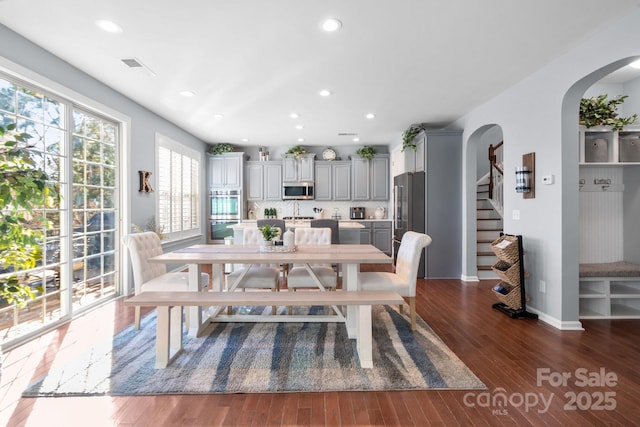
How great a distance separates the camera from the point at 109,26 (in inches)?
99.7

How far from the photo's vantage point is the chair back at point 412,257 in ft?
9.95

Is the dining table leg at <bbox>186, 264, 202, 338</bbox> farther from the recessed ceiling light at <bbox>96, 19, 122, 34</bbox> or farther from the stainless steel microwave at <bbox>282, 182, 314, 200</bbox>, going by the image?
the stainless steel microwave at <bbox>282, 182, 314, 200</bbox>

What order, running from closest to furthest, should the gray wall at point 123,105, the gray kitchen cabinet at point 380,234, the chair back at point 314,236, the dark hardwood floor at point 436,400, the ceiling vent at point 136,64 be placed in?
1. the dark hardwood floor at point 436,400
2. the gray wall at point 123,105
3. the ceiling vent at point 136,64
4. the chair back at point 314,236
5. the gray kitchen cabinet at point 380,234

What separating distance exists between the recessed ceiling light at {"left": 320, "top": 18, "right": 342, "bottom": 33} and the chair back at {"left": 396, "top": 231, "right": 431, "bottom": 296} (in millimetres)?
1954

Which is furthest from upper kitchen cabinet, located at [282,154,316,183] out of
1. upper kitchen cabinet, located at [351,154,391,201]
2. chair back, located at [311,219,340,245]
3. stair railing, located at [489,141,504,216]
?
stair railing, located at [489,141,504,216]

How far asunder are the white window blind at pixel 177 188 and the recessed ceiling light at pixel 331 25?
11.7 feet

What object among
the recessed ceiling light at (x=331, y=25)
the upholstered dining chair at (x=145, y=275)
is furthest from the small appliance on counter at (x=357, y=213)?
the recessed ceiling light at (x=331, y=25)

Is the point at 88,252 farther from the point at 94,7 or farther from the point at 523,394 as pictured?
the point at 523,394

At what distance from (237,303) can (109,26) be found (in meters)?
2.41

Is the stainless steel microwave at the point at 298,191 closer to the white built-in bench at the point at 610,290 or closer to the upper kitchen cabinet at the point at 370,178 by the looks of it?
the upper kitchen cabinet at the point at 370,178

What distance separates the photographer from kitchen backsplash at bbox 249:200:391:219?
7789mm

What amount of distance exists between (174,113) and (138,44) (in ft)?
7.25

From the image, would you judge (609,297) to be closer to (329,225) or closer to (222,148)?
(329,225)

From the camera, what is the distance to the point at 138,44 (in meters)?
2.82
